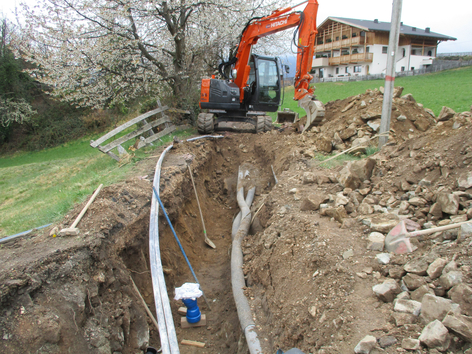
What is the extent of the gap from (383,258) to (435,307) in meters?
0.83

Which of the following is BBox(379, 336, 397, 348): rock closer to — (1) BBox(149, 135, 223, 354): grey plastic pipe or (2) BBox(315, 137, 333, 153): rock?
(1) BBox(149, 135, 223, 354): grey plastic pipe

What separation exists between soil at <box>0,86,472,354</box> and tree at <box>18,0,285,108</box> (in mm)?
6802

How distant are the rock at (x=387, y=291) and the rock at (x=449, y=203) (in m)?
1.21

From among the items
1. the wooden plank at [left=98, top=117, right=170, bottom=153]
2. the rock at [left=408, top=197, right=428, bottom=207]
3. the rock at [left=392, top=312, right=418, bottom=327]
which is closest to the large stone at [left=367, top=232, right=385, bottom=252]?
the rock at [left=408, top=197, right=428, bottom=207]

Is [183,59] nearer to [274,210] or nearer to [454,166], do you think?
[274,210]

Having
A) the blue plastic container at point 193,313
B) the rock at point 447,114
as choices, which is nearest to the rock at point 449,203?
the rock at point 447,114

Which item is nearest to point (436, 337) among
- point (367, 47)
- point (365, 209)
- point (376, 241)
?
point (376, 241)

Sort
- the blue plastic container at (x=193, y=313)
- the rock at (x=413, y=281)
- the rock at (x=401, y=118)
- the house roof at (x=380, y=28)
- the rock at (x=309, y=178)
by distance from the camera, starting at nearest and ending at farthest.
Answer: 1. the rock at (x=413, y=281)
2. the blue plastic container at (x=193, y=313)
3. the rock at (x=309, y=178)
4. the rock at (x=401, y=118)
5. the house roof at (x=380, y=28)

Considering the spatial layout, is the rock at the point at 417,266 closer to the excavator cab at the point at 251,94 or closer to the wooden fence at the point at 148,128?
the wooden fence at the point at 148,128

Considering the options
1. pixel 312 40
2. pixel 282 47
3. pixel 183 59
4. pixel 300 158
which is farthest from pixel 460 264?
pixel 282 47

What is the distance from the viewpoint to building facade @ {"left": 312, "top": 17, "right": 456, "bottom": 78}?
3719cm

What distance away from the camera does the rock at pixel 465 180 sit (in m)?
3.58

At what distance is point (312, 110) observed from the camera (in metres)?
9.46

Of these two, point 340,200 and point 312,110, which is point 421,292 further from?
point 312,110
